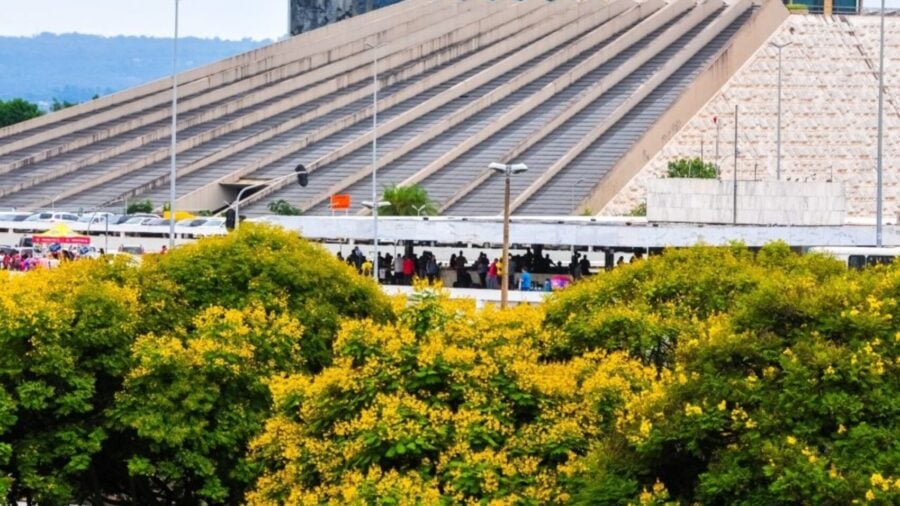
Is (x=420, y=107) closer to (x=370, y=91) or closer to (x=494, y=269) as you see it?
(x=370, y=91)

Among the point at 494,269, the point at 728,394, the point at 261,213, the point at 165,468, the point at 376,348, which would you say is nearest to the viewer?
the point at 728,394

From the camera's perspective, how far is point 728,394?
1906 cm

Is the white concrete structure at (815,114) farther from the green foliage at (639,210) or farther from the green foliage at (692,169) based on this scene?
the green foliage at (639,210)

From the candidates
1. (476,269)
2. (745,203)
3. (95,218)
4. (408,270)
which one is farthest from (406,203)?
(408,270)

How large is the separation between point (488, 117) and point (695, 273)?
57.5m

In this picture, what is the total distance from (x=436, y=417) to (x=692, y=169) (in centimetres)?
5256

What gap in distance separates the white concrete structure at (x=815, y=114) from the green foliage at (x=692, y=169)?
4542 millimetres

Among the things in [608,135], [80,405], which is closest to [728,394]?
[80,405]

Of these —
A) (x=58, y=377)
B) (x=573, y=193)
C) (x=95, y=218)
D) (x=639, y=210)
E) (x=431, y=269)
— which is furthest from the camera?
(x=573, y=193)

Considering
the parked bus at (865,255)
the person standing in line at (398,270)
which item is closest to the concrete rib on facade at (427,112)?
the person standing in line at (398,270)

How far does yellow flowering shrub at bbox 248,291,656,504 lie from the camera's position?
20.8 m

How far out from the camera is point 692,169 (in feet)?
240

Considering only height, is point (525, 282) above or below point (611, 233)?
below

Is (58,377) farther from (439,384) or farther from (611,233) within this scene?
(611,233)
